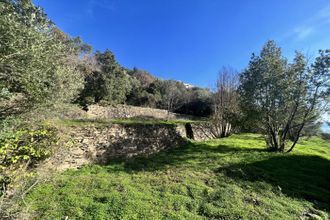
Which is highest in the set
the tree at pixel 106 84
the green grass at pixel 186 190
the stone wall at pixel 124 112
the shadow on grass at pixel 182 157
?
the tree at pixel 106 84

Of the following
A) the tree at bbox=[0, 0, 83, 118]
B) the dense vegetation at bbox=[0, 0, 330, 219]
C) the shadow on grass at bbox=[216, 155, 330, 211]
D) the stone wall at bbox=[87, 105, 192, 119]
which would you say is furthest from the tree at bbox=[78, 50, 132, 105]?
the shadow on grass at bbox=[216, 155, 330, 211]

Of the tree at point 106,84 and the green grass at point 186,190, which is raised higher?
the tree at point 106,84

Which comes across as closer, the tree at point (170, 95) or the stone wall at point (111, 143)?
the stone wall at point (111, 143)

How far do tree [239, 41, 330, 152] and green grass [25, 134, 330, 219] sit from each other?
354 cm

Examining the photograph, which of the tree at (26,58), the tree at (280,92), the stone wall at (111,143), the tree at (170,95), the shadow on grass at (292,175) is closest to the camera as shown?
the tree at (26,58)

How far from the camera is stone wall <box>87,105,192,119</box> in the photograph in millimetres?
21875

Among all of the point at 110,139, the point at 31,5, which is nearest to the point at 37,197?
the point at 110,139

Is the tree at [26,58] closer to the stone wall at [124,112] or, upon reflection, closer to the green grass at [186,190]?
the green grass at [186,190]

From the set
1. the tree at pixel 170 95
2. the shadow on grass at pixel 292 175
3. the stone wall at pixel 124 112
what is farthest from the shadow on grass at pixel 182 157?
the tree at pixel 170 95

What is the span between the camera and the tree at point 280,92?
46.3ft

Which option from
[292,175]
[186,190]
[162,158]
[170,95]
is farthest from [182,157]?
[170,95]

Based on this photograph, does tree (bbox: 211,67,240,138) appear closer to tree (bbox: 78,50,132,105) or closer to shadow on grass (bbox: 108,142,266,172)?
shadow on grass (bbox: 108,142,266,172)

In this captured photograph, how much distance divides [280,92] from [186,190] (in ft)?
33.1

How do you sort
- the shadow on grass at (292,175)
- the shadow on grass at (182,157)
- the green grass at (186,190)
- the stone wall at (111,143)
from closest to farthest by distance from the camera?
the green grass at (186,190)
the shadow on grass at (292,175)
the stone wall at (111,143)
the shadow on grass at (182,157)
